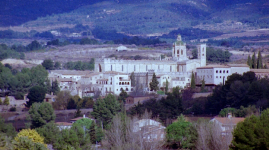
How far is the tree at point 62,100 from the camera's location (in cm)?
5897

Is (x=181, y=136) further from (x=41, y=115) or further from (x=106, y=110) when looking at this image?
(x=41, y=115)

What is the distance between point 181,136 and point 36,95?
83.1 ft

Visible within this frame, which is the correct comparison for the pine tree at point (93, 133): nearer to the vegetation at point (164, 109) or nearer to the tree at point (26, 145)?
the vegetation at point (164, 109)

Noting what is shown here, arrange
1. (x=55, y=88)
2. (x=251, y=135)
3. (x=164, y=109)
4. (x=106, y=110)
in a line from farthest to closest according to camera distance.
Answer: (x=55, y=88) → (x=106, y=110) → (x=164, y=109) → (x=251, y=135)

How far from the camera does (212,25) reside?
167750 mm

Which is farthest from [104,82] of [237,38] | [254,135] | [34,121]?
[237,38]

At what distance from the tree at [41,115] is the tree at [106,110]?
347 cm

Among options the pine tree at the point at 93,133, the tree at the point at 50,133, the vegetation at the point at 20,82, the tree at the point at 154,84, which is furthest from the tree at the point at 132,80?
the tree at the point at 50,133

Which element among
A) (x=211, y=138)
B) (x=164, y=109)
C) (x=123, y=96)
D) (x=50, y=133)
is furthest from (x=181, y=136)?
(x=123, y=96)

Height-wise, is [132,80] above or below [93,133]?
above

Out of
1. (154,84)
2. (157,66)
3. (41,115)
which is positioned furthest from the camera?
(157,66)

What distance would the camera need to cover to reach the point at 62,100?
197 ft

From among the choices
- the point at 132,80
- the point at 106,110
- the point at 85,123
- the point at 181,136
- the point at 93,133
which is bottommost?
the point at 93,133

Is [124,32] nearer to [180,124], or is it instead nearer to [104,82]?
[104,82]
